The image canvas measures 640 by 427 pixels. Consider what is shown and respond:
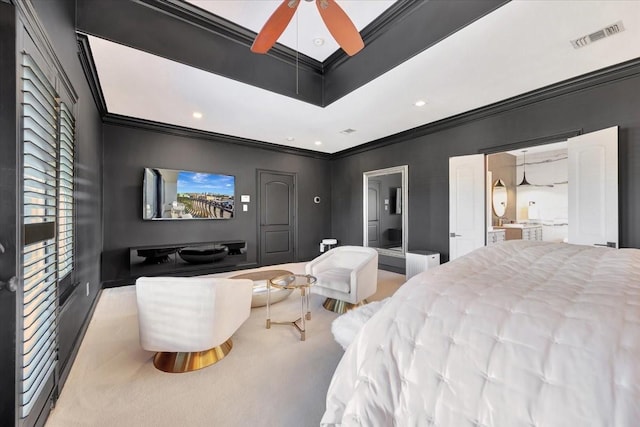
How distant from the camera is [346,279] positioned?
3.15m

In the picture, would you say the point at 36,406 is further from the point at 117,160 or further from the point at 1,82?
the point at 117,160

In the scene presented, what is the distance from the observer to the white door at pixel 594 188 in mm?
2824

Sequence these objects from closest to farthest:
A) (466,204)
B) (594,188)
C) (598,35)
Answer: (598,35) < (594,188) < (466,204)

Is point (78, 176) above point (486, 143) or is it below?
below

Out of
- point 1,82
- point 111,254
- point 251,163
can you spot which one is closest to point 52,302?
point 1,82

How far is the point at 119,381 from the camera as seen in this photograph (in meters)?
1.98

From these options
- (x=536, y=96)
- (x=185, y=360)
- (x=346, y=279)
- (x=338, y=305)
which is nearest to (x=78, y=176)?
(x=185, y=360)

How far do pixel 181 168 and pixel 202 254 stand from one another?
1.65 metres

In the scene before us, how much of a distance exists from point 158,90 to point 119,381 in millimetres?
3182

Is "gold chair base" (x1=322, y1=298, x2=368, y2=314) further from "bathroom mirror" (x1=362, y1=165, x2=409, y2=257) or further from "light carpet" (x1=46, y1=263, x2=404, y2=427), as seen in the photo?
"bathroom mirror" (x1=362, y1=165, x2=409, y2=257)

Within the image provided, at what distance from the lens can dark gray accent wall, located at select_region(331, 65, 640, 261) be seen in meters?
2.86

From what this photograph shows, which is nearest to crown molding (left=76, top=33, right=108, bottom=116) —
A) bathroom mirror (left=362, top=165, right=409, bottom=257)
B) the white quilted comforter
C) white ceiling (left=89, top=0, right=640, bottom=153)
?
white ceiling (left=89, top=0, right=640, bottom=153)

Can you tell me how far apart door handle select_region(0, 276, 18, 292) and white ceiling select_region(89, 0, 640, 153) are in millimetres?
2304

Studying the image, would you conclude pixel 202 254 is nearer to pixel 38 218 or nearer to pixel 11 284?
pixel 38 218
